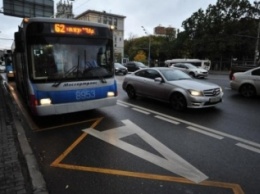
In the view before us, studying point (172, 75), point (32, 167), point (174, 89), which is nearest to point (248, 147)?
point (174, 89)

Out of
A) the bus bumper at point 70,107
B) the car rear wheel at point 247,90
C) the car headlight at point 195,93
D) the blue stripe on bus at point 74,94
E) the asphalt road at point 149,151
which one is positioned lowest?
the asphalt road at point 149,151

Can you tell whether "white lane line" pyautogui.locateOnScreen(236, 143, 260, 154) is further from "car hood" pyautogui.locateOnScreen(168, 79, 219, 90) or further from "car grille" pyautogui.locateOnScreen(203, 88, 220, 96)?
"car hood" pyautogui.locateOnScreen(168, 79, 219, 90)

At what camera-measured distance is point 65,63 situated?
730 cm

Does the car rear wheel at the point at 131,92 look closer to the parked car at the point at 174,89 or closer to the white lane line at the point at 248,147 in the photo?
the parked car at the point at 174,89

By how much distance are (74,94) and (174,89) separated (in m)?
3.75

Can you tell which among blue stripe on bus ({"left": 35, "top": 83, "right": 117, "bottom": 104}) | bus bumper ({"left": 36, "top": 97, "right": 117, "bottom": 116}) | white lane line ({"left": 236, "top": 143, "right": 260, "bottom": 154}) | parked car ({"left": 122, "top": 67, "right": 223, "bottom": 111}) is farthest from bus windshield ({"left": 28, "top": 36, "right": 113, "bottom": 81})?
white lane line ({"left": 236, "top": 143, "right": 260, "bottom": 154})

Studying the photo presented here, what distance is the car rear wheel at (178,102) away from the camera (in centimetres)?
929

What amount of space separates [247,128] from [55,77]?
5.28m

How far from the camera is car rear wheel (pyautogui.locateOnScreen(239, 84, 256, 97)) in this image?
487 inches

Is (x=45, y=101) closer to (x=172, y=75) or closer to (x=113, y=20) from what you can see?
(x=172, y=75)

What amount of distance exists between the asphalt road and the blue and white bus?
0.74m

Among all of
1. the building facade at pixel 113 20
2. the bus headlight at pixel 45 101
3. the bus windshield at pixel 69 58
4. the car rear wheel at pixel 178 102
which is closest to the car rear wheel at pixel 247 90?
the car rear wheel at pixel 178 102

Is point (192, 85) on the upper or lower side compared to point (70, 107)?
upper

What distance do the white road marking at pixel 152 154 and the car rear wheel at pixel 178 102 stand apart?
2.31 metres
